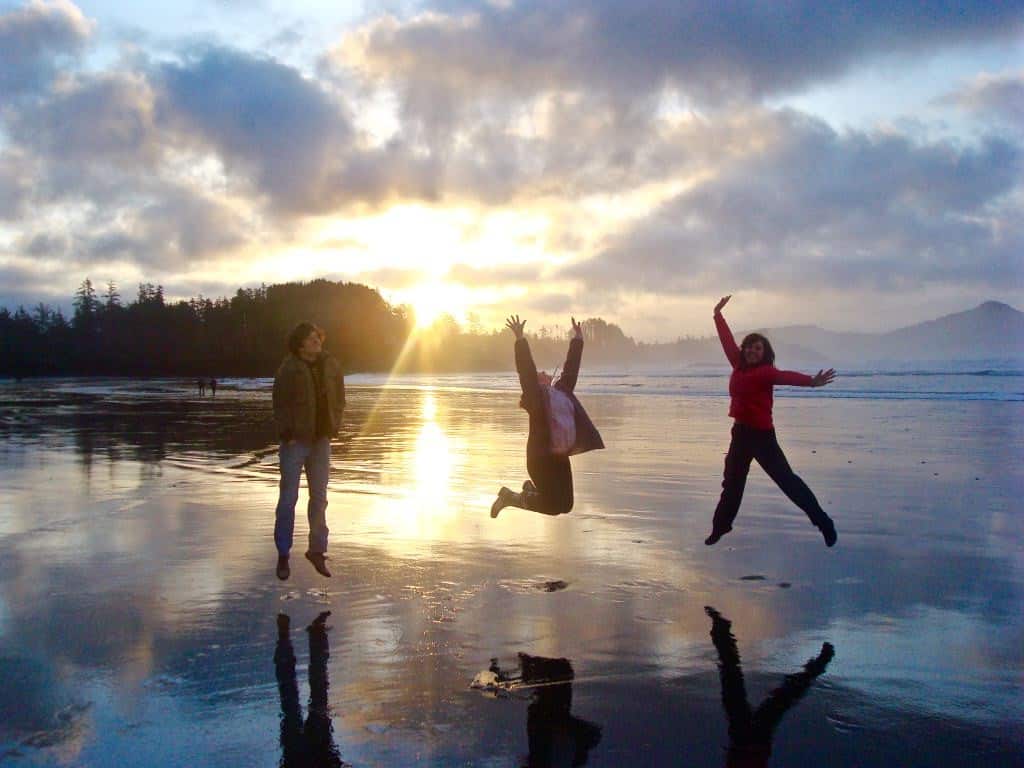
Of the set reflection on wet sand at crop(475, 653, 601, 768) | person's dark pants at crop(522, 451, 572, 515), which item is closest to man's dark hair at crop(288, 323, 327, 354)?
person's dark pants at crop(522, 451, 572, 515)

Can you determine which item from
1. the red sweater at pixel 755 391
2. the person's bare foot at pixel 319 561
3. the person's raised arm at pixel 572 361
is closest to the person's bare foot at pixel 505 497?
the person's raised arm at pixel 572 361

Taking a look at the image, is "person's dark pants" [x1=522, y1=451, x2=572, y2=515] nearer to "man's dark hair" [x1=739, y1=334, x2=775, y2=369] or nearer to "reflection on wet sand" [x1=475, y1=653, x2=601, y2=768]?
"man's dark hair" [x1=739, y1=334, x2=775, y2=369]

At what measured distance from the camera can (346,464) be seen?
1388 cm

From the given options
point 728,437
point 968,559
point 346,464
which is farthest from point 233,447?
point 968,559

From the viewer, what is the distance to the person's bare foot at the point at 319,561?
644cm

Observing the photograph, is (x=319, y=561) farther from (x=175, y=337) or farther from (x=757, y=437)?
(x=175, y=337)

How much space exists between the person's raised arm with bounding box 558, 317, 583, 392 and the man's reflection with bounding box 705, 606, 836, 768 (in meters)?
2.44

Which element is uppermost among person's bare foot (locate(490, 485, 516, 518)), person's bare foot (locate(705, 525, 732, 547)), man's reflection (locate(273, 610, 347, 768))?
person's bare foot (locate(490, 485, 516, 518))

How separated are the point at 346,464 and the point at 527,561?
24.5 feet

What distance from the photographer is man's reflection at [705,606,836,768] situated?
3.61 m

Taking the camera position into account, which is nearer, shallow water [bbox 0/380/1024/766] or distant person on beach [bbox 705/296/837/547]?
shallow water [bbox 0/380/1024/766]

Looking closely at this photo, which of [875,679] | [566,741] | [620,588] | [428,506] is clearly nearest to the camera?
[566,741]

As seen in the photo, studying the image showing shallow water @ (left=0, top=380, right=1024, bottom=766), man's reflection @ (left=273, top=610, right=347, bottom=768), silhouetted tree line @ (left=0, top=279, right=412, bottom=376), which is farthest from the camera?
silhouetted tree line @ (left=0, top=279, right=412, bottom=376)

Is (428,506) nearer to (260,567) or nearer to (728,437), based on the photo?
(260,567)
